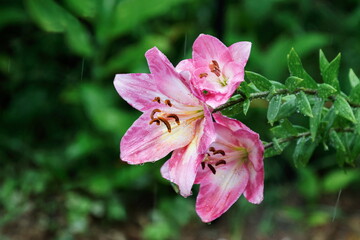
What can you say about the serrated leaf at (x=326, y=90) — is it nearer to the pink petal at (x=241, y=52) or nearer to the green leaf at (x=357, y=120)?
the green leaf at (x=357, y=120)

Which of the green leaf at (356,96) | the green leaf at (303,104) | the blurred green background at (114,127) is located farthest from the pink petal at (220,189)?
the blurred green background at (114,127)

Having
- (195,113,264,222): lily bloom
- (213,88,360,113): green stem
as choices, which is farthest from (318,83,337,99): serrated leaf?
(195,113,264,222): lily bloom

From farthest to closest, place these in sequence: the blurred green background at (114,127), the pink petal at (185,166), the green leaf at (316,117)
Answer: the blurred green background at (114,127), the green leaf at (316,117), the pink petal at (185,166)

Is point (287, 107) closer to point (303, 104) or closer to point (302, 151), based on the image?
point (303, 104)

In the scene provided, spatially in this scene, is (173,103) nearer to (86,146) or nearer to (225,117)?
(225,117)

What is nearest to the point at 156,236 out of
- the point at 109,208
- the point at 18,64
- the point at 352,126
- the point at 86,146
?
the point at 109,208

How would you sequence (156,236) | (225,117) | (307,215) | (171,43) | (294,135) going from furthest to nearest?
(171,43), (307,215), (156,236), (294,135), (225,117)

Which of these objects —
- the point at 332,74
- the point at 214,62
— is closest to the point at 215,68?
the point at 214,62

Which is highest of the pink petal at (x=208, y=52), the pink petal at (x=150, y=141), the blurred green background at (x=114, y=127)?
→ the pink petal at (x=208, y=52)
